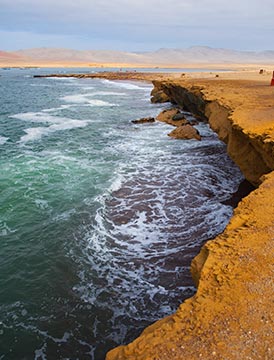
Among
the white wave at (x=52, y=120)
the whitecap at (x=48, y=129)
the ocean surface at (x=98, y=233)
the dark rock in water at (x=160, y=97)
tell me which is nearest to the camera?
the ocean surface at (x=98, y=233)

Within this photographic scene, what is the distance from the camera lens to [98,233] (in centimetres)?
862

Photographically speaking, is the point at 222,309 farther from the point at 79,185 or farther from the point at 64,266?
the point at 79,185

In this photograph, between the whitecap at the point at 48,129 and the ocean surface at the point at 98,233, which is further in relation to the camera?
the whitecap at the point at 48,129

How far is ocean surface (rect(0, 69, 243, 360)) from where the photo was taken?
5.80 meters

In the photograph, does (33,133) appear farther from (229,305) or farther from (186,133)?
(229,305)

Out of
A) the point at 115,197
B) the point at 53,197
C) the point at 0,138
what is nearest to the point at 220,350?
the point at 115,197

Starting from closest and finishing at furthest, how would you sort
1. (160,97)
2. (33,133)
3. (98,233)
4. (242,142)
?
(98,233)
(242,142)
(33,133)
(160,97)

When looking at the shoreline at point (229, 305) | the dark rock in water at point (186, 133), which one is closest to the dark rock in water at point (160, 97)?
the dark rock in water at point (186, 133)

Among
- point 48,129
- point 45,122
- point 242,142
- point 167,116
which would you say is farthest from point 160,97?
point 242,142

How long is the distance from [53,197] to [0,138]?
10.5 m

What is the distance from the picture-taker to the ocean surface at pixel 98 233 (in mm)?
5805

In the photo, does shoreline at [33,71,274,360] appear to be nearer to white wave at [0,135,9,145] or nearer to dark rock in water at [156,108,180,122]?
white wave at [0,135,9,145]

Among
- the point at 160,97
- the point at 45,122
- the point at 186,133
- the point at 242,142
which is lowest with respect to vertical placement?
the point at 45,122

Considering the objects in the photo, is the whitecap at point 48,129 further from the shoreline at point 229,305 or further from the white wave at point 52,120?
the shoreline at point 229,305
